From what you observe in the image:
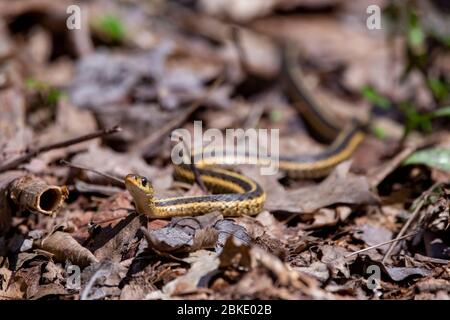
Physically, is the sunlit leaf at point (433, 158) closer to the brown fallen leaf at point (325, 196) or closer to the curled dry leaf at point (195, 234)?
the brown fallen leaf at point (325, 196)

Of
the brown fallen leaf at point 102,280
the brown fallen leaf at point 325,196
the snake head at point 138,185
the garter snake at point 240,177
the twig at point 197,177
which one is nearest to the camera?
the brown fallen leaf at point 102,280

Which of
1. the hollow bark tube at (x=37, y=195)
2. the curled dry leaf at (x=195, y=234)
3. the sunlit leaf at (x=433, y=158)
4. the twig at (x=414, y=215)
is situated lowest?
the twig at (x=414, y=215)

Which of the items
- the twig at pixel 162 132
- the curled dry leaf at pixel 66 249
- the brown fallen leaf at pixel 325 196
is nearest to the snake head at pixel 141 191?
the curled dry leaf at pixel 66 249

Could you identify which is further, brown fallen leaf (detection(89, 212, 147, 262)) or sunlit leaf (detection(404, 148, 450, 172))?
sunlit leaf (detection(404, 148, 450, 172))

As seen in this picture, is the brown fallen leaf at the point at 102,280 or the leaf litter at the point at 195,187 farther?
the leaf litter at the point at 195,187

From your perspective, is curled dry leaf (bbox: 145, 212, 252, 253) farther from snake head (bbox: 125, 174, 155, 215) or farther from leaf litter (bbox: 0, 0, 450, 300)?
snake head (bbox: 125, 174, 155, 215)

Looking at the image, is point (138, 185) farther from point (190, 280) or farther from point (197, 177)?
point (197, 177)

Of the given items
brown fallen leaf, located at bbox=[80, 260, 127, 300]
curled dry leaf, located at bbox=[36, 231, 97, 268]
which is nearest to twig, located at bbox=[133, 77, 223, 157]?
curled dry leaf, located at bbox=[36, 231, 97, 268]
